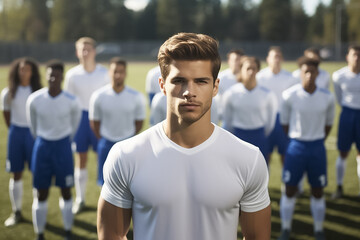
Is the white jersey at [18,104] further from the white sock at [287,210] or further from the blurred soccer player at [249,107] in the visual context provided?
the white sock at [287,210]

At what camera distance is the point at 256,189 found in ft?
6.50

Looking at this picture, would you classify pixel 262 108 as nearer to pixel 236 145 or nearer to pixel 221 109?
pixel 221 109

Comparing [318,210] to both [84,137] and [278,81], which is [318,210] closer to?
[278,81]

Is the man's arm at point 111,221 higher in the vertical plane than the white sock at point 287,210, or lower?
higher

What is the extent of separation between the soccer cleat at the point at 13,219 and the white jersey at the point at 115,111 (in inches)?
68.1

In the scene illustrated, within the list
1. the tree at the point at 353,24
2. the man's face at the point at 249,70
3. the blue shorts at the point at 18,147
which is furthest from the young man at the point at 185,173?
the tree at the point at 353,24

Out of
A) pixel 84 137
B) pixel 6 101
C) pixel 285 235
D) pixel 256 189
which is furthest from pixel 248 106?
pixel 256 189

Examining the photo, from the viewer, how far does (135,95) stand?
5.91m

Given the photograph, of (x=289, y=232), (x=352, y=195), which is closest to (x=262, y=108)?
(x=289, y=232)

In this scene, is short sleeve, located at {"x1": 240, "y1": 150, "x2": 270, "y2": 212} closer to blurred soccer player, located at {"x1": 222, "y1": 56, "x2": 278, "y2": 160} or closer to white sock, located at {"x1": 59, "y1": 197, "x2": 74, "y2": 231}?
white sock, located at {"x1": 59, "y1": 197, "x2": 74, "y2": 231}

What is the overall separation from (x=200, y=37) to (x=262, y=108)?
4341mm

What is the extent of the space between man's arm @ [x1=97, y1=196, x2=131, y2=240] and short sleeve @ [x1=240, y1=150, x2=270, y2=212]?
56 cm

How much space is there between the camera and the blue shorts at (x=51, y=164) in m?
5.15

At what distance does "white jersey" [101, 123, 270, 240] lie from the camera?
1.91 metres
